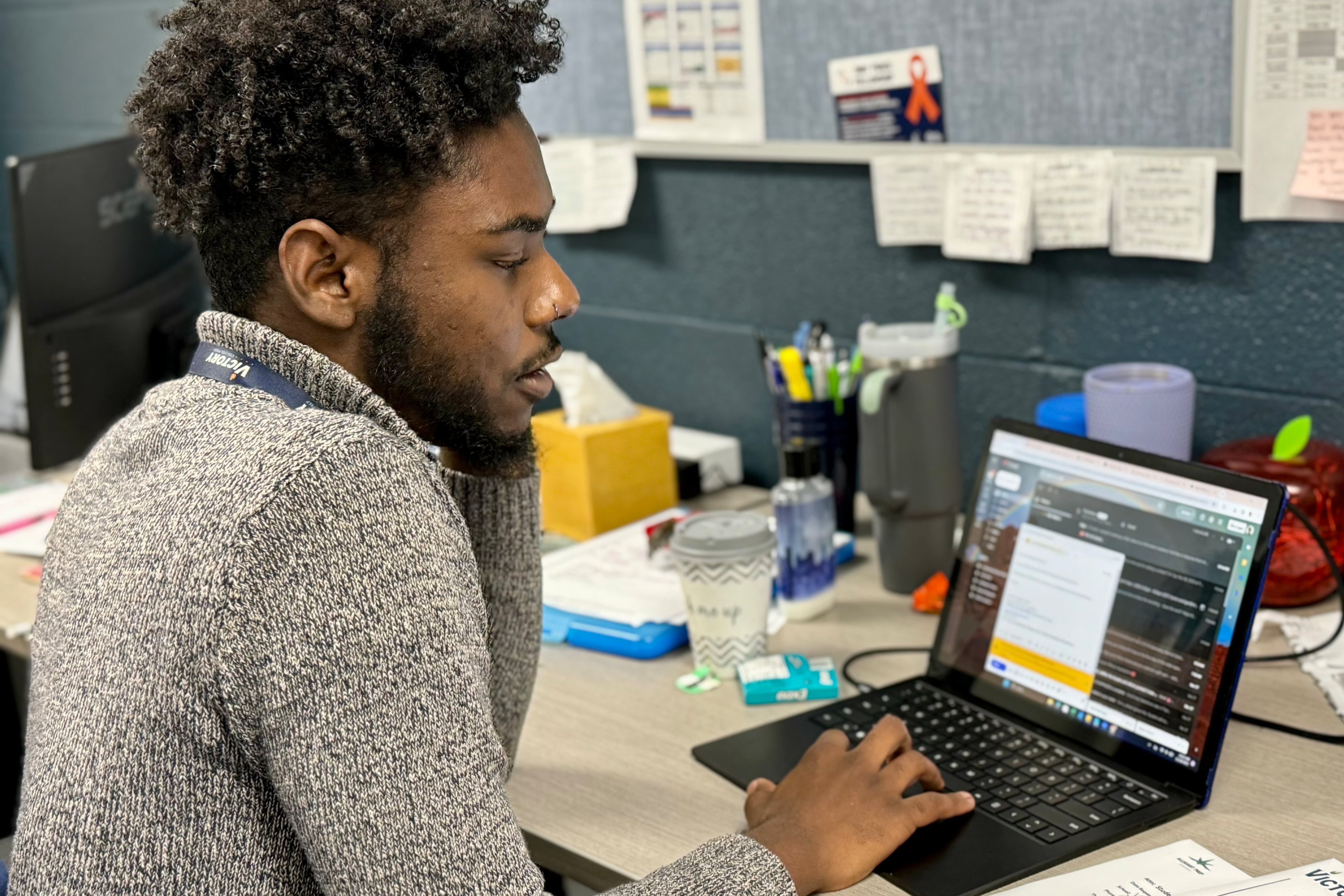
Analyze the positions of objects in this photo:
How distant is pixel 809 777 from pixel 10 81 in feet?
9.53

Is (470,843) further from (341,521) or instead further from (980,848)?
(980,848)

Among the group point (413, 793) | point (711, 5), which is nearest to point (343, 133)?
point (413, 793)

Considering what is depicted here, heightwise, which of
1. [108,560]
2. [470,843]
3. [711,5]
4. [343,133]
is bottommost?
[470,843]

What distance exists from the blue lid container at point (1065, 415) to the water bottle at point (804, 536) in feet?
0.86

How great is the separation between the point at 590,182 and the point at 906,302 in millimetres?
572

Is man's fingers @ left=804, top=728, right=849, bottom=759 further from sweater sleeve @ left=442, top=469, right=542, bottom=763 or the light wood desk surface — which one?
sweater sleeve @ left=442, top=469, right=542, bottom=763

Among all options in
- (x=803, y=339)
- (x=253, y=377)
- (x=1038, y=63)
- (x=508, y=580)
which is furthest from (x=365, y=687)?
(x=1038, y=63)

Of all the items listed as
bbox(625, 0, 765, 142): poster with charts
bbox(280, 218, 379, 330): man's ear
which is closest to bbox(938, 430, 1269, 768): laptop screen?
bbox(280, 218, 379, 330): man's ear

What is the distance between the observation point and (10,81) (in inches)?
125

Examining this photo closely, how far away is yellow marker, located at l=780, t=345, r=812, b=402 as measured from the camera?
1.62 m

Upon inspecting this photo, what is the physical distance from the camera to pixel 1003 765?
3.57 feet

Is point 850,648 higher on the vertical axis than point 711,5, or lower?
lower

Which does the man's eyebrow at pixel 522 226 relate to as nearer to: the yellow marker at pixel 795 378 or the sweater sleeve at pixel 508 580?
the sweater sleeve at pixel 508 580

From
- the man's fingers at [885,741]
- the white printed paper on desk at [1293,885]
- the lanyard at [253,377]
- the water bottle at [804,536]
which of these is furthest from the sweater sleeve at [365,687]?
the water bottle at [804,536]
